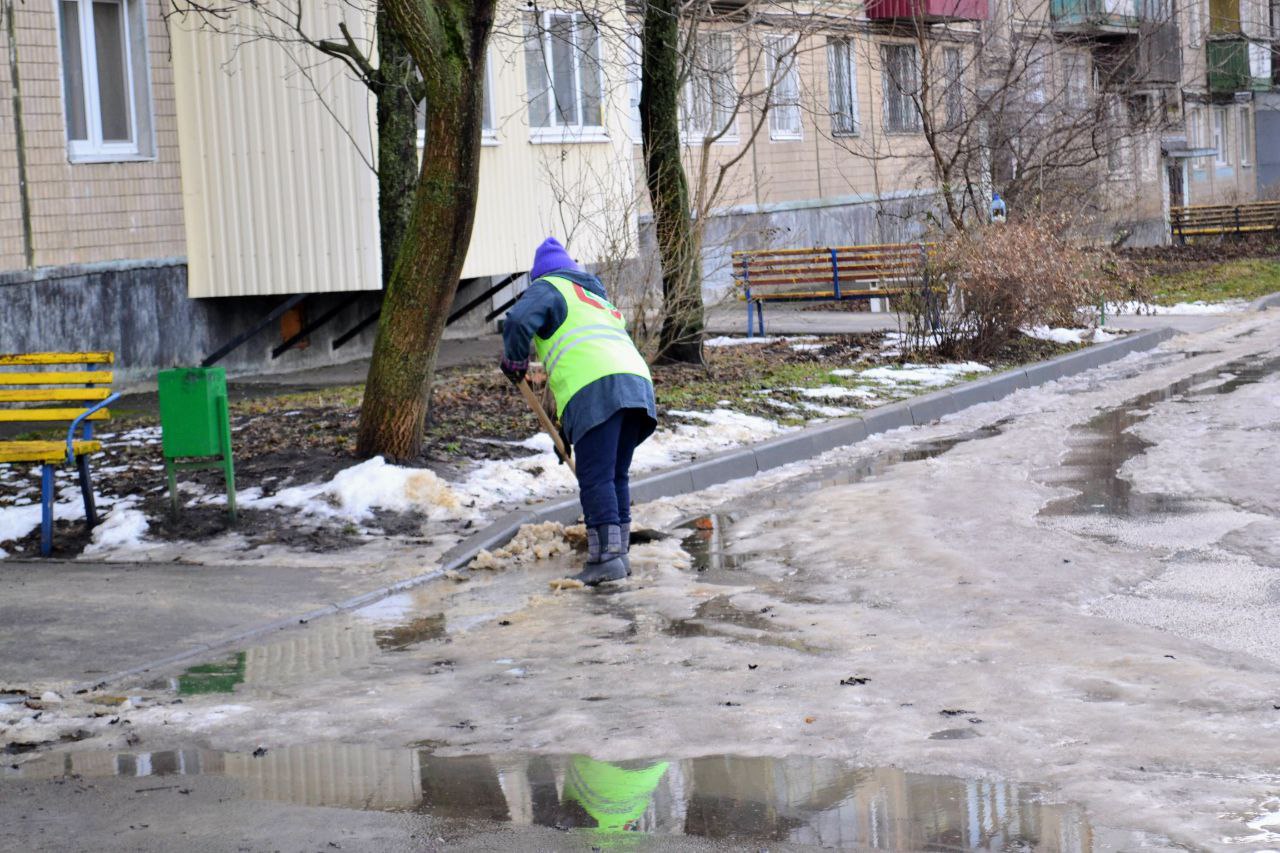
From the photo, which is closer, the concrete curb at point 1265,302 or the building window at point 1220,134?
the concrete curb at point 1265,302

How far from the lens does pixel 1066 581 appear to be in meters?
7.25

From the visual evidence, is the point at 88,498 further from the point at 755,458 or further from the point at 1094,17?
the point at 1094,17

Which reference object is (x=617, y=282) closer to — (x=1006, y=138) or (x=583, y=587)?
(x=583, y=587)

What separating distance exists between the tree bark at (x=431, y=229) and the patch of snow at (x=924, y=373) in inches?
232

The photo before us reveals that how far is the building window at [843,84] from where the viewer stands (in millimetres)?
28547

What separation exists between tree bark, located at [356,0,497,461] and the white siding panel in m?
6.09

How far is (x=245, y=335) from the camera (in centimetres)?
1616

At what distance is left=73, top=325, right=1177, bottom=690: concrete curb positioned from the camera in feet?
24.2

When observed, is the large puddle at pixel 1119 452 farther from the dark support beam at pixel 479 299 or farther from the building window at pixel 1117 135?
the building window at pixel 1117 135

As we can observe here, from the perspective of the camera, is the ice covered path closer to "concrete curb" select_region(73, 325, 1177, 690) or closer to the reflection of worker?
the reflection of worker

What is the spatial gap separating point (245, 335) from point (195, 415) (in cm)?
750

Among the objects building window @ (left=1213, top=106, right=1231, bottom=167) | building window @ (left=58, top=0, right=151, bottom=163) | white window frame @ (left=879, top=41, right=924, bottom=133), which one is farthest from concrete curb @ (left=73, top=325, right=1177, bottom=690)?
building window @ (left=1213, top=106, right=1231, bottom=167)

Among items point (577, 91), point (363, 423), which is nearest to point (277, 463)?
point (363, 423)

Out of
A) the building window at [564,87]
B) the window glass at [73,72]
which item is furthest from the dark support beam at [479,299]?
the window glass at [73,72]
